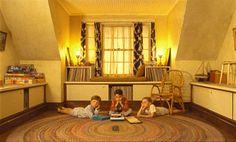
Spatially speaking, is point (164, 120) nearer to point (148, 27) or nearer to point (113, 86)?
point (113, 86)

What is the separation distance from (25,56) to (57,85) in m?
0.99

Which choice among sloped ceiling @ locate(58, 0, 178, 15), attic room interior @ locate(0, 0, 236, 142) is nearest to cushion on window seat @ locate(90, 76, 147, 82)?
attic room interior @ locate(0, 0, 236, 142)

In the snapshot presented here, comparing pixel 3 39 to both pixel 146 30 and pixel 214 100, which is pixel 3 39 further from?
pixel 214 100

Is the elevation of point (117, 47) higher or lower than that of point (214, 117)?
higher

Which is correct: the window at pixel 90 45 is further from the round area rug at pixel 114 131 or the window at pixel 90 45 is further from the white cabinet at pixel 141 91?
the round area rug at pixel 114 131

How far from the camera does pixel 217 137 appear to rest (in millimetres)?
2951

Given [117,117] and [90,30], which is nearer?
[117,117]

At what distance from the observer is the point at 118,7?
17.9 ft

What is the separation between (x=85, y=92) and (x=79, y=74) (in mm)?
533

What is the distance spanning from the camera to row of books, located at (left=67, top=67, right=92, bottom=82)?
5.52 meters

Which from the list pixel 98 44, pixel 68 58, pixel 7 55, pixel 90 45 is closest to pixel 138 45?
pixel 98 44

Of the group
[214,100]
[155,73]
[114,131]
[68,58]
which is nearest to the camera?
[114,131]

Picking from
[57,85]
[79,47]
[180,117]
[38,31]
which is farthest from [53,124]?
[79,47]

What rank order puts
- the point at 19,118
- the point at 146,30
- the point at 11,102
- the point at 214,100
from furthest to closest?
the point at 146,30 < the point at 214,100 < the point at 19,118 < the point at 11,102
